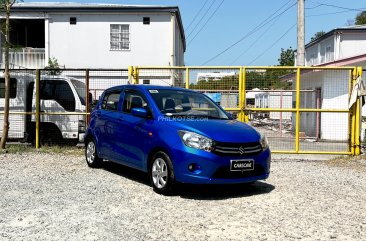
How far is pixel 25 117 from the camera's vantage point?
11289 mm

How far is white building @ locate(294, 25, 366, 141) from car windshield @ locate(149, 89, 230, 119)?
191 inches

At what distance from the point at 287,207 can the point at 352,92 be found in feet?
18.0

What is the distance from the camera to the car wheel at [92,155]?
8508 millimetres

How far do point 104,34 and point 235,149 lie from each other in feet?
60.1

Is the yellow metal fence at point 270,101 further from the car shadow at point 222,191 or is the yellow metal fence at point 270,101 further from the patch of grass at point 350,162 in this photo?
the car shadow at point 222,191

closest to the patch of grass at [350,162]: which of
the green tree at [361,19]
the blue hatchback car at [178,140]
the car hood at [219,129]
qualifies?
the blue hatchback car at [178,140]

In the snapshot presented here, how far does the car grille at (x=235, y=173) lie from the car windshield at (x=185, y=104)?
1221mm

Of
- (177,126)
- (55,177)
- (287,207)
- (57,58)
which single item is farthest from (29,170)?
(57,58)

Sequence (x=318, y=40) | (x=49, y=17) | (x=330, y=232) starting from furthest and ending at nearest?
(x=318, y=40) < (x=49, y=17) < (x=330, y=232)

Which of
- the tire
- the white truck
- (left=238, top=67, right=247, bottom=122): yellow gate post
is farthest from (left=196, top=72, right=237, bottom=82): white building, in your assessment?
the tire

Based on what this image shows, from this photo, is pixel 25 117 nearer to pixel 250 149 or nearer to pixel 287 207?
pixel 250 149

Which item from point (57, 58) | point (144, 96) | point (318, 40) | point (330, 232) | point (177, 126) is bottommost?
point (330, 232)

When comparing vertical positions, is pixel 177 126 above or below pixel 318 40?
below

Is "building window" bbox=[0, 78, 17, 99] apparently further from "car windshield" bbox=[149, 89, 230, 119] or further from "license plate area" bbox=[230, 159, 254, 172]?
"license plate area" bbox=[230, 159, 254, 172]
